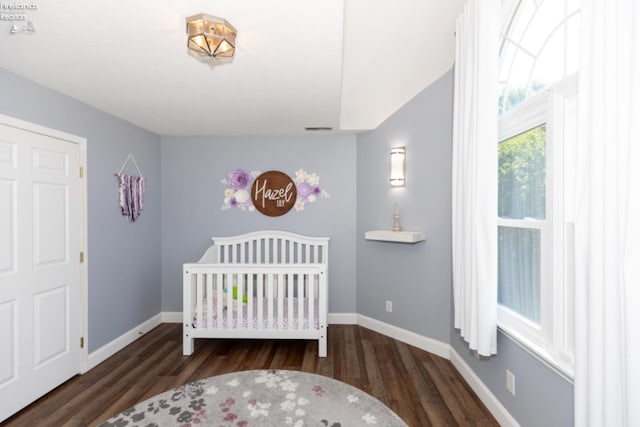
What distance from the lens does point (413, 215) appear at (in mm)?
3150

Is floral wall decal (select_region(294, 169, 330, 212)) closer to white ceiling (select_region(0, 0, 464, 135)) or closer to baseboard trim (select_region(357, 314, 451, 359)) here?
→ white ceiling (select_region(0, 0, 464, 135))

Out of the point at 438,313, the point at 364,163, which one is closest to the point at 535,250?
the point at 438,313

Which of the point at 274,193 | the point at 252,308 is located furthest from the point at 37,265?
the point at 274,193

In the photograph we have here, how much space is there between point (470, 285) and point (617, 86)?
1292 millimetres

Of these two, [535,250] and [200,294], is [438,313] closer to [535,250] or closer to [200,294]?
[535,250]

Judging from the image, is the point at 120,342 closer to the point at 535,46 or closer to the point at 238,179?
the point at 238,179

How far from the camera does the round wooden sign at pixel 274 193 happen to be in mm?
3799

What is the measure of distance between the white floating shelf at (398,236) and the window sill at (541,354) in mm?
1097

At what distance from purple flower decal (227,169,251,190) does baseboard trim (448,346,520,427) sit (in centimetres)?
274

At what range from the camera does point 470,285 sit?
1.97 metres

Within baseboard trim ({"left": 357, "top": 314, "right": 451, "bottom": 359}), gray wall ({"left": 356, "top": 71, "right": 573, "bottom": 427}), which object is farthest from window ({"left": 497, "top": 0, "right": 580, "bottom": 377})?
baseboard trim ({"left": 357, "top": 314, "right": 451, "bottom": 359})

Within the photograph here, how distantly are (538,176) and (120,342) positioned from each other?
12.0 feet

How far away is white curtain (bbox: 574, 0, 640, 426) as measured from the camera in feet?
3.09

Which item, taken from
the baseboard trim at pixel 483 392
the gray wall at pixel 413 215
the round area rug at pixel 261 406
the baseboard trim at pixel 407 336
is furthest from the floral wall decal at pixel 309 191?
the baseboard trim at pixel 483 392
